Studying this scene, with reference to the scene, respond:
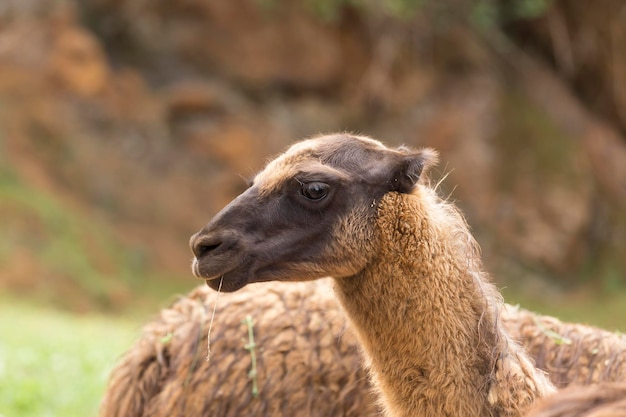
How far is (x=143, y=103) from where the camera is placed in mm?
17328

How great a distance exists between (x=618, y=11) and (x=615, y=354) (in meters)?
15.1

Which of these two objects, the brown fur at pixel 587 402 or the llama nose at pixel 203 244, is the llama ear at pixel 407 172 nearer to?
the llama nose at pixel 203 244

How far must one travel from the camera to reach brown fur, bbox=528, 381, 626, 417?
238cm

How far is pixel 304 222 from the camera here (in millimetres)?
3605

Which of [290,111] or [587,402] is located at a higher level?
[290,111]

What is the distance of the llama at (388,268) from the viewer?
3.49m

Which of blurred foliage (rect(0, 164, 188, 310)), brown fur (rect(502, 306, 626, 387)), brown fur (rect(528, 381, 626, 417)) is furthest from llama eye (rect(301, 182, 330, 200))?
blurred foliage (rect(0, 164, 188, 310))

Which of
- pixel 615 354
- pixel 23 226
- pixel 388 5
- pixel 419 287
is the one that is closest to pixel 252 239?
pixel 419 287

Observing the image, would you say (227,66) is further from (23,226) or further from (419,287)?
(419,287)

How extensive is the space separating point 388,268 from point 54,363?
491 centimetres

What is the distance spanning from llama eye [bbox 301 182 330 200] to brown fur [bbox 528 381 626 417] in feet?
4.49

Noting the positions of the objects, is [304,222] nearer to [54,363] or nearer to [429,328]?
[429,328]

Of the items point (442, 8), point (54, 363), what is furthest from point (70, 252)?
point (442, 8)

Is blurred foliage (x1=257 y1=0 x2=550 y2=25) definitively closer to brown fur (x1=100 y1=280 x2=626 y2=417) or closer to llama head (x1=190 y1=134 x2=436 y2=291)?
brown fur (x1=100 y1=280 x2=626 y2=417)
